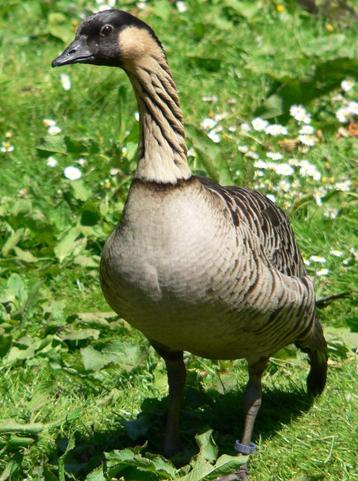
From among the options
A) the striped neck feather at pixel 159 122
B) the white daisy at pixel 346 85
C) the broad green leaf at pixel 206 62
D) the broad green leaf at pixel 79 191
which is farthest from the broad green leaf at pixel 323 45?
the striped neck feather at pixel 159 122

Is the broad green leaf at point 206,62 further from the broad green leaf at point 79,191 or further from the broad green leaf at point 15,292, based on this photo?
the broad green leaf at point 15,292

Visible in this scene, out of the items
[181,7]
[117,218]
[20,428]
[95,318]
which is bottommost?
[181,7]

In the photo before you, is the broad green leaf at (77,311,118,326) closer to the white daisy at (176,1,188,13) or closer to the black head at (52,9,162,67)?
the black head at (52,9,162,67)

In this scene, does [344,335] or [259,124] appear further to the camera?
[259,124]

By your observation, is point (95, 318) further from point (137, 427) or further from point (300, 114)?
point (300, 114)

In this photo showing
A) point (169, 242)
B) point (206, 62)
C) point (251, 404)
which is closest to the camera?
point (169, 242)

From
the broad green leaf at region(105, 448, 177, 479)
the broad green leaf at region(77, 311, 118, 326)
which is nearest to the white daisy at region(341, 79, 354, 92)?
the broad green leaf at region(77, 311, 118, 326)

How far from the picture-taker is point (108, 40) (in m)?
4.63

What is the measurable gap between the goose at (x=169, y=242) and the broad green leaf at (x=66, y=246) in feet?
7.91

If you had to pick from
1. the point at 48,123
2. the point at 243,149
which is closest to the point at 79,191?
the point at 48,123

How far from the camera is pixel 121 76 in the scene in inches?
355

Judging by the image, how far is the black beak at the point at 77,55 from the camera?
4645 millimetres

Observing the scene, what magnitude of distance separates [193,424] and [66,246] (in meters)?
1.94

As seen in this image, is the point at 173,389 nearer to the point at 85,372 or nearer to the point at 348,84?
the point at 85,372
